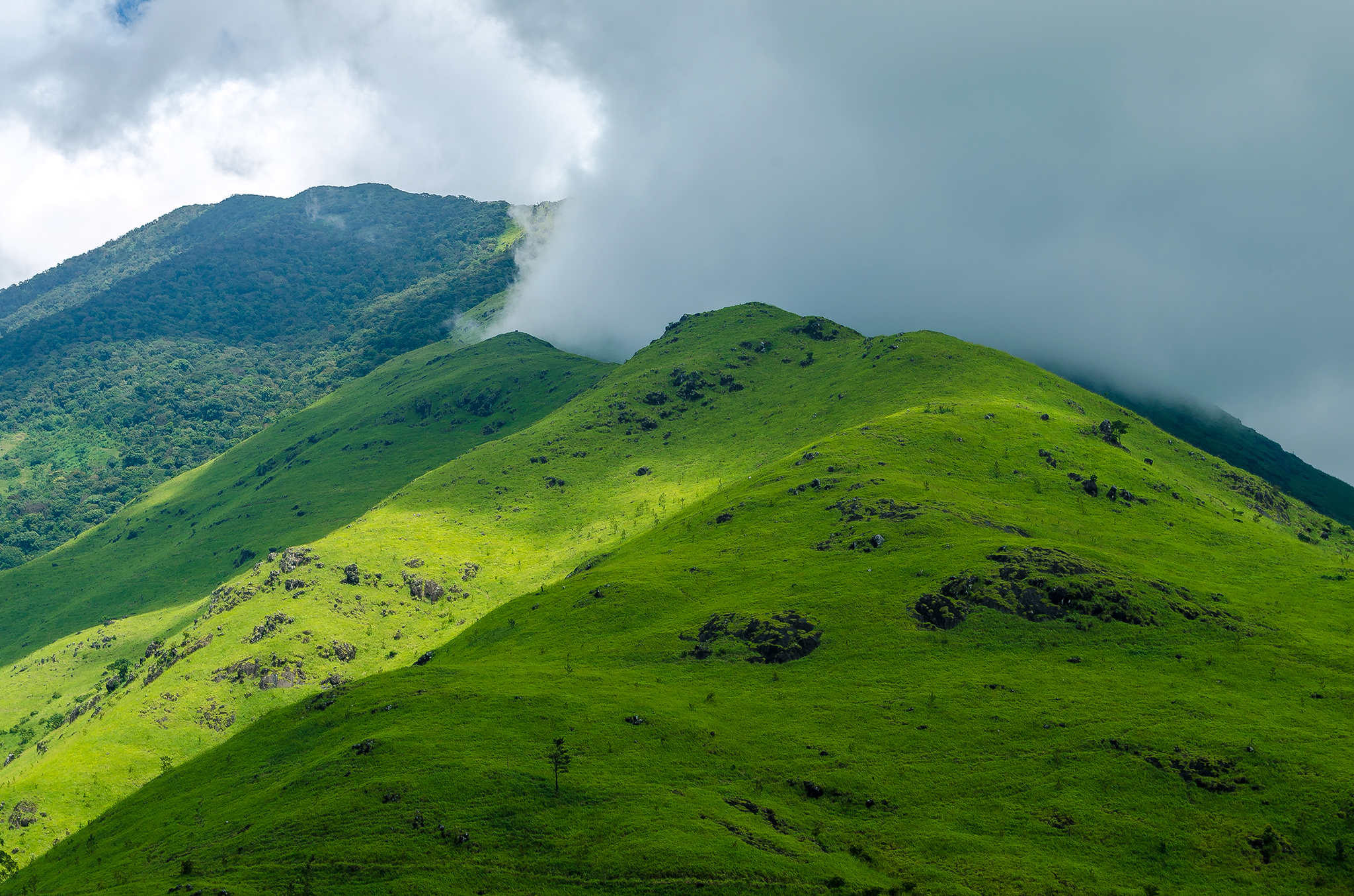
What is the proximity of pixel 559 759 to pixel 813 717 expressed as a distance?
27024 mm

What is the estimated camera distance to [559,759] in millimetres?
77312

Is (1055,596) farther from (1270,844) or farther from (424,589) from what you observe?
(424,589)

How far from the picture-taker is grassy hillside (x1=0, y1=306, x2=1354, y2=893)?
220 feet

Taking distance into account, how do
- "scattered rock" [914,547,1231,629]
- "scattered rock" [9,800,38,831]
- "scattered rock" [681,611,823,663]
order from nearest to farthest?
1. "scattered rock" [914,547,1231,629]
2. "scattered rock" [681,611,823,663]
3. "scattered rock" [9,800,38,831]

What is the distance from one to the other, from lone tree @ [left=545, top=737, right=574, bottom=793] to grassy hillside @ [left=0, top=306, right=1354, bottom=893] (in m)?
0.98

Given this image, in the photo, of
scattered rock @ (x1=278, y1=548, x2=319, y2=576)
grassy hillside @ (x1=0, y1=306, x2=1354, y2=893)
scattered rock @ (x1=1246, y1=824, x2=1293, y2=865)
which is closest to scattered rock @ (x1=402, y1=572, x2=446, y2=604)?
grassy hillside @ (x1=0, y1=306, x2=1354, y2=893)

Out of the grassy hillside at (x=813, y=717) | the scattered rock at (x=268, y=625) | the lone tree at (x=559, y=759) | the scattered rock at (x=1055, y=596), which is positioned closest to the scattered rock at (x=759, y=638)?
the grassy hillside at (x=813, y=717)

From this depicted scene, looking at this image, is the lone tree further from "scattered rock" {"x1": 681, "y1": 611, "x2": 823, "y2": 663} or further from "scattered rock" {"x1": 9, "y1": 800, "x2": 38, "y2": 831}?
"scattered rock" {"x1": 9, "y1": 800, "x2": 38, "y2": 831}

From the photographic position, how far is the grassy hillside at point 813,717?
6719cm

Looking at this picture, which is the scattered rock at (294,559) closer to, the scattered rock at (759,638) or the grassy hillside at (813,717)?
the grassy hillside at (813,717)

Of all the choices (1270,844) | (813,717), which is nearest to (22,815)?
(813,717)

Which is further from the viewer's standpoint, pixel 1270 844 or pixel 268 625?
Answer: pixel 268 625

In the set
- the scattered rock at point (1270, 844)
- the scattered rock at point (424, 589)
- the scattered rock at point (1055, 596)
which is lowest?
the scattered rock at point (424, 589)

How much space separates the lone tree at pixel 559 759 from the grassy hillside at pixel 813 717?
978 mm
